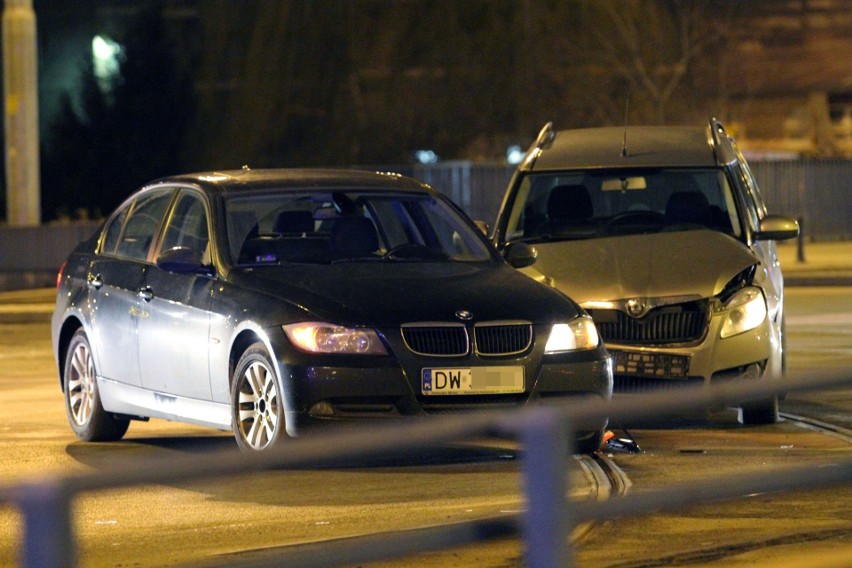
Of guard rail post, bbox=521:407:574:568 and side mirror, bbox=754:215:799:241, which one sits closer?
guard rail post, bbox=521:407:574:568

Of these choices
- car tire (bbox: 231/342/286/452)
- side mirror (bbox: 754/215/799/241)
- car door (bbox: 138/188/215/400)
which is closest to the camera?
car tire (bbox: 231/342/286/452)

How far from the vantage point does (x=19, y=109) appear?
1144 inches

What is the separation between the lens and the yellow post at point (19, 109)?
28.8 meters

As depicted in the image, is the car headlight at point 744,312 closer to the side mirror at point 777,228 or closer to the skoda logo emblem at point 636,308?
the skoda logo emblem at point 636,308

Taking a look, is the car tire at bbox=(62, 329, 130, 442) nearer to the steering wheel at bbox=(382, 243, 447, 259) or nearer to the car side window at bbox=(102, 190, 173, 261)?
the car side window at bbox=(102, 190, 173, 261)

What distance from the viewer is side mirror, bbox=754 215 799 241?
10844mm

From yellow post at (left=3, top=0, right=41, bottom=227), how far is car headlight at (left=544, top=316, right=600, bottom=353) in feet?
70.5

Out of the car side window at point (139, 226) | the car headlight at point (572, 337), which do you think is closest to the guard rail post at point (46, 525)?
the car headlight at point (572, 337)

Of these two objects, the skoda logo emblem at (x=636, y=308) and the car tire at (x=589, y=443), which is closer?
the car tire at (x=589, y=443)

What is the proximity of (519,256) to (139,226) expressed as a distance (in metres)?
2.22

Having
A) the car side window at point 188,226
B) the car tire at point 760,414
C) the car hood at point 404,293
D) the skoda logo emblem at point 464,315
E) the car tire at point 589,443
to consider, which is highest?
the car side window at point 188,226

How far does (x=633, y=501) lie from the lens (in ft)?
12.1

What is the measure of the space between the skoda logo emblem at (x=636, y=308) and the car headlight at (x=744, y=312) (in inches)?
17.9

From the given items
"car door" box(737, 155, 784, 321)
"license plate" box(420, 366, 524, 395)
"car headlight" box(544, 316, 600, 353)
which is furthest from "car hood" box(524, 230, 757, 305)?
"license plate" box(420, 366, 524, 395)
